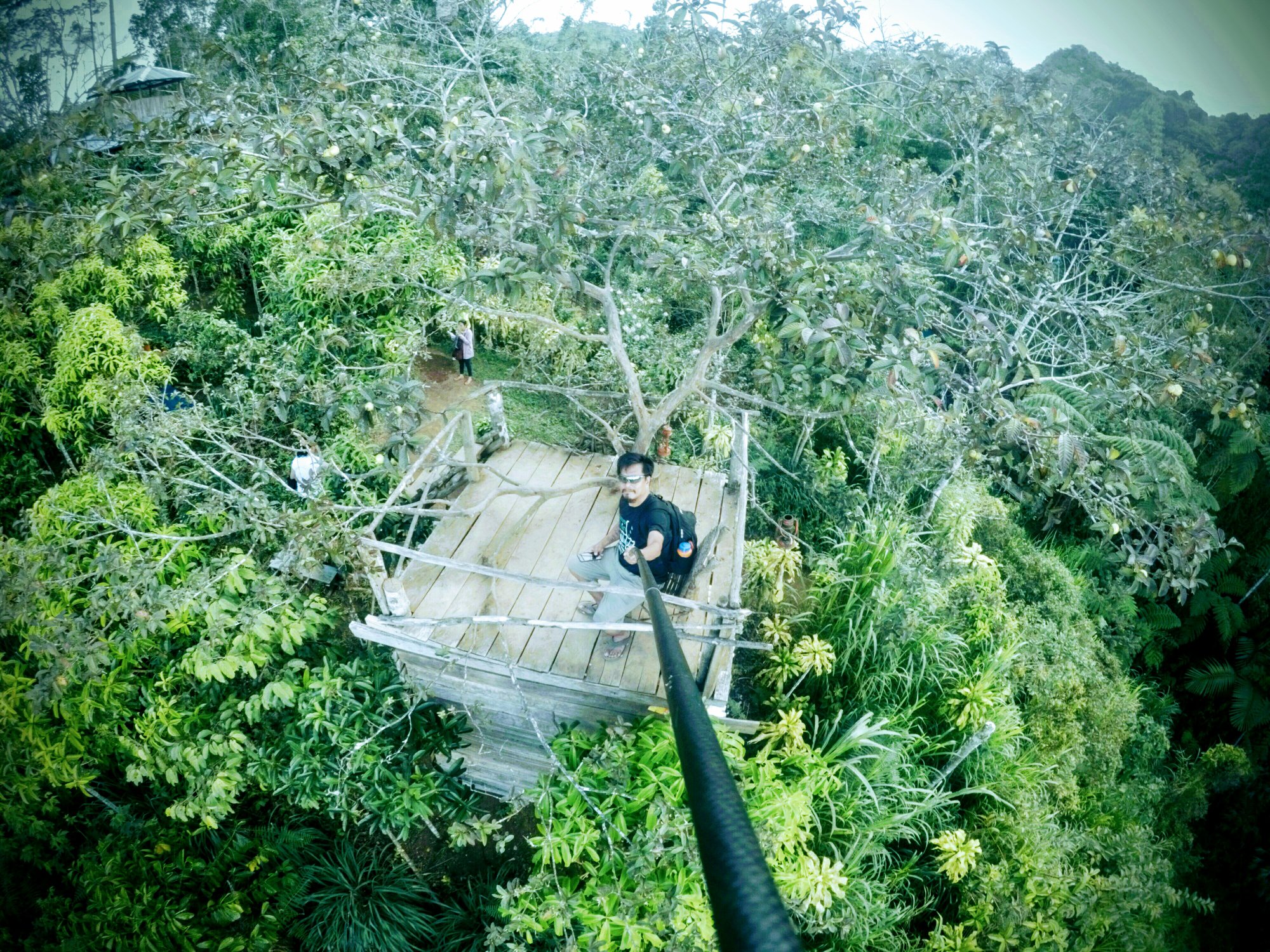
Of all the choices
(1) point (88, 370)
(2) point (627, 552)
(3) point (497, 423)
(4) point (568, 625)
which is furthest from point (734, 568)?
(1) point (88, 370)

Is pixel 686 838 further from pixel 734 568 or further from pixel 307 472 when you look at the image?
pixel 307 472

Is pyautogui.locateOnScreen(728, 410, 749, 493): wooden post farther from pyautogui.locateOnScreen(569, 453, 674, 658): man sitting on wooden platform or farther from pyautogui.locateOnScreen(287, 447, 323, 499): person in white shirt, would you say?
pyautogui.locateOnScreen(287, 447, 323, 499): person in white shirt

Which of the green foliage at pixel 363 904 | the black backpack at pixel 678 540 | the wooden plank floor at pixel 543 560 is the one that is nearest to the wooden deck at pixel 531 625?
the wooden plank floor at pixel 543 560

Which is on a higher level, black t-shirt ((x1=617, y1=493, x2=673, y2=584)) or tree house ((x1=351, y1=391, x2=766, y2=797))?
black t-shirt ((x1=617, y1=493, x2=673, y2=584))

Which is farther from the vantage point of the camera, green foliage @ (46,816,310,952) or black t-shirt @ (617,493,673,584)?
green foliage @ (46,816,310,952)

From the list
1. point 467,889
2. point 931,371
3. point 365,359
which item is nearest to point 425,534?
point 365,359

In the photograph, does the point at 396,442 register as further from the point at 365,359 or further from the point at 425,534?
the point at 365,359

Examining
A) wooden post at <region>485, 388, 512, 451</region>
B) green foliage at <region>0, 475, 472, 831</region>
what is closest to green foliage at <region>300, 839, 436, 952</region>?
green foliage at <region>0, 475, 472, 831</region>
